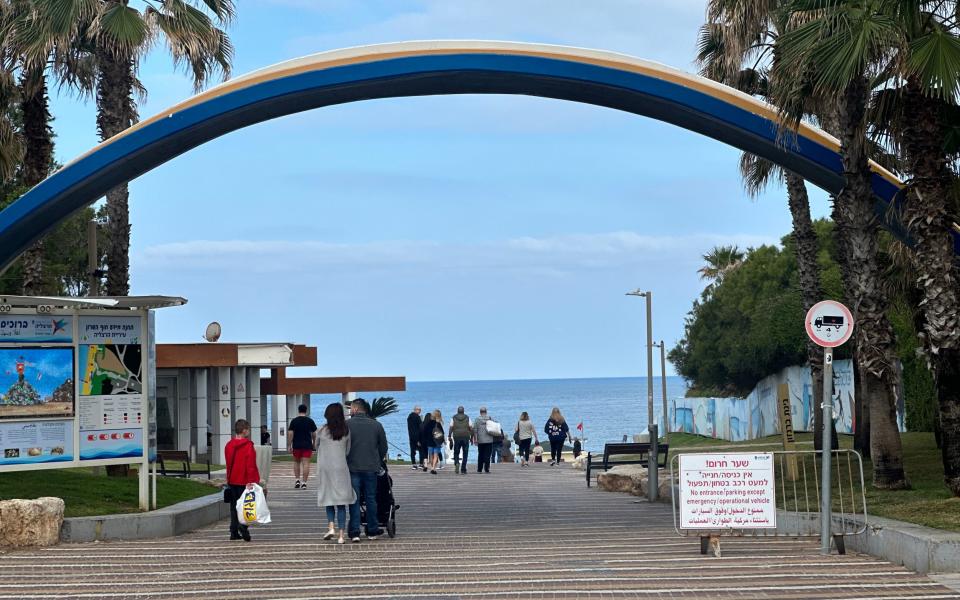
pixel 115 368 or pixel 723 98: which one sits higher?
pixel 723 98

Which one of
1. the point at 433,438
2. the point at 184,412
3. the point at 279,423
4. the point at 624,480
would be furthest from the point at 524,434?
the point at 279,423

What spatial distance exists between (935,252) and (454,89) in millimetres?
7095

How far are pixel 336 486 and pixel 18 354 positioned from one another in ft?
15.1

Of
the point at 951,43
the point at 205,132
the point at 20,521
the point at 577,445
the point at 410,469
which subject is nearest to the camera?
the point at 20,521

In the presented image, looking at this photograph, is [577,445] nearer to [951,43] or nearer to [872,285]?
[872,285]

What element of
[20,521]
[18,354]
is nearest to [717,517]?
[20,521]

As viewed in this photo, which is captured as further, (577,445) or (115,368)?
(577,445)

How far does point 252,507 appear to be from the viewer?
604 inches

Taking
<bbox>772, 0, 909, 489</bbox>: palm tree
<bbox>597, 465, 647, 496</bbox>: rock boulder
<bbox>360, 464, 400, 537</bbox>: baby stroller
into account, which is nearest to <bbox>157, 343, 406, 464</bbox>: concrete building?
<bbox>597, 465, 647, 496</bbox>: rock boulder

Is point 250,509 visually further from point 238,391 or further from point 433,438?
point 238,391

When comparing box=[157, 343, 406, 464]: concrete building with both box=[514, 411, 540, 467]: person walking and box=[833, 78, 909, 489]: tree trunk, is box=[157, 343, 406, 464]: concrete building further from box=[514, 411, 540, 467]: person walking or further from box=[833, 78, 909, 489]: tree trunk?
box=[833, 78, 909, 489]: tree trunk

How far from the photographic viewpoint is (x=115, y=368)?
17.1 m

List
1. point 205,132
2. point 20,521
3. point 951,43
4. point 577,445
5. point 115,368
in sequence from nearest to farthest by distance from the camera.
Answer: point 20,521 → point 951,43 → point 115,368 → point 205,132 → point 577,445

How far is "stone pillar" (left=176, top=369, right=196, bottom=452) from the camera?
37125mm
